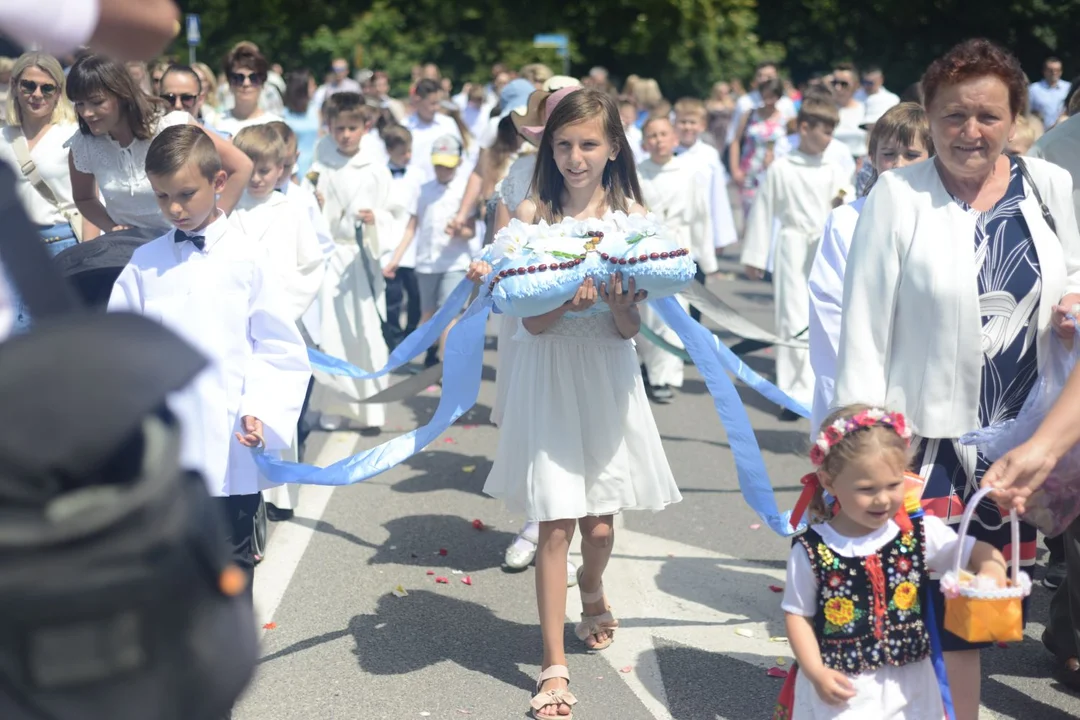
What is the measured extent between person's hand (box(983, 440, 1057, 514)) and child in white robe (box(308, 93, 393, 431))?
5.02 m

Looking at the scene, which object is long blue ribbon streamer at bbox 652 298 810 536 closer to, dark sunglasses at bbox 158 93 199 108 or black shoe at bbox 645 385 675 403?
dark sunglasses at bbox 158 93 199 108

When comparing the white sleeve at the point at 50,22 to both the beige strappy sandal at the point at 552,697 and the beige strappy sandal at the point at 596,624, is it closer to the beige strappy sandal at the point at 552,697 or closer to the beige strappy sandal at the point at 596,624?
the beige strappy sandal at the point at 552,697

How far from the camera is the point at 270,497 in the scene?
258 inches

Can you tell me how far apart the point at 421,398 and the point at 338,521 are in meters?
2.85

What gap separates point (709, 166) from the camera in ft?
38.1

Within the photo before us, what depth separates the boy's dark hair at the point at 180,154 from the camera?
4207 mm

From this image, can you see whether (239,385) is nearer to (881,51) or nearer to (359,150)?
(359,150)

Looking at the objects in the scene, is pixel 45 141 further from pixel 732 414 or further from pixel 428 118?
pixel 428 118

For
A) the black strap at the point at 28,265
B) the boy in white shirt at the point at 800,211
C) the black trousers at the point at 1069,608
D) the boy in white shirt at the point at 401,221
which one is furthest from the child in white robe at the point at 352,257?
the black strap at the point at 28,265

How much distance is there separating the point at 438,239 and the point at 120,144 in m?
4.29

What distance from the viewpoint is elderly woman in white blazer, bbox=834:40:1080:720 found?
365 cm

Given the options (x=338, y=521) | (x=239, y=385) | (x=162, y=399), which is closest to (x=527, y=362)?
(x=239, y=385)

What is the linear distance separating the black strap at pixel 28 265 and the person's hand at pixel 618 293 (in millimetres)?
2717

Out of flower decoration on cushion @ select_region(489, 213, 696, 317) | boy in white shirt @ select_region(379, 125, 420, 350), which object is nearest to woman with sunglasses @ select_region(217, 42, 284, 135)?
boy in white shirt @ select_region(379, 125, 420, 350)
